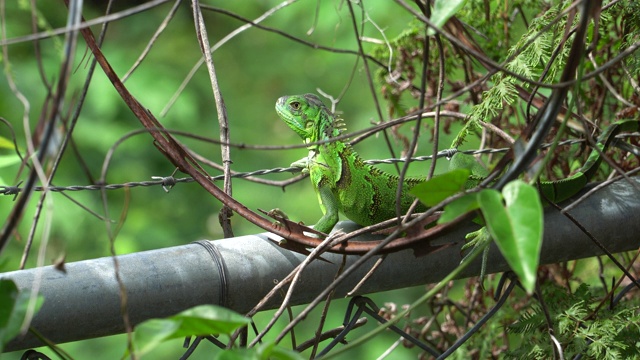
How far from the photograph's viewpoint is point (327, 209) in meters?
2.69

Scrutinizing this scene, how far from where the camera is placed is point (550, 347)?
199 cm

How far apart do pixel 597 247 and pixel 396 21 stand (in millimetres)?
3769

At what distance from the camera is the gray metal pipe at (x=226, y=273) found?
4.29 feet

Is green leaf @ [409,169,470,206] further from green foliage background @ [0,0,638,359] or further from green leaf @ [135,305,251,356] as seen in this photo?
green foliage background @ [0,0,638,359]

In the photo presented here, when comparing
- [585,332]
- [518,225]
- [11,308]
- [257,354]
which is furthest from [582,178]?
[11,308]

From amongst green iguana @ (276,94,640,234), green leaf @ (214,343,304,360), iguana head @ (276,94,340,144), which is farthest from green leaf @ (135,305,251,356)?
iguana head @ (276,94,340,144)

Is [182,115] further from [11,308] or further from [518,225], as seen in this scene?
[518,225]

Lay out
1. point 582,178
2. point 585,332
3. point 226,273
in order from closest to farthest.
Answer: point 226,273
point 585,332
point 582,178

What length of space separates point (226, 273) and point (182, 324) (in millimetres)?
451

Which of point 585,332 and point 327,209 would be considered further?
point 327,209

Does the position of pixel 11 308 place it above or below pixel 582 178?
above

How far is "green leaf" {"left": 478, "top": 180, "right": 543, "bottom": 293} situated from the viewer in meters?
0.96

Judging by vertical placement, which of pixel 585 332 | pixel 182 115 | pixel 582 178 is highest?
pixel 182 115

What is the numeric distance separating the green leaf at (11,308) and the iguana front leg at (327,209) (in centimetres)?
154
